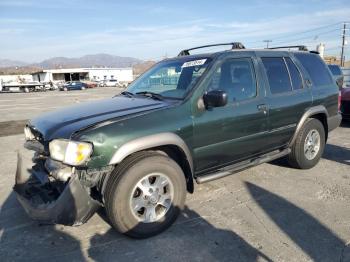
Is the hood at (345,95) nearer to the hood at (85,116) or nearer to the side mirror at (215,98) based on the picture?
the side mirror at (215,98)

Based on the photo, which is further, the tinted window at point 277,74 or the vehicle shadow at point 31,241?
the tinted window at point 277,74

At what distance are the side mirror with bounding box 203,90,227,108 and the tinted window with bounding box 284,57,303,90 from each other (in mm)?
Answer: 1836

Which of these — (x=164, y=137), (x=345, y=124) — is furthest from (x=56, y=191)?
(x=345, y=124)

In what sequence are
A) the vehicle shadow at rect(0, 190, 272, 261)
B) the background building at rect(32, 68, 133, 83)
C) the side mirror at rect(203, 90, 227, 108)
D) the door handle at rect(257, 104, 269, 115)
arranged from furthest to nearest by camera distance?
1. the background building at rect(32, 68, 133, 83)
2. the door handle at rect(257, 104, 269, 115)
3. the side mirror at rect(203, 90, 227, 108)
4. the vehicle shadow at rect(0, 190, 272, 261)

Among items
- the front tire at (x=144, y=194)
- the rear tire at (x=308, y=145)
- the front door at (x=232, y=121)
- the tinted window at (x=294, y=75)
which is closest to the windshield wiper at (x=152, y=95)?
the front door at (x=232, y=121)

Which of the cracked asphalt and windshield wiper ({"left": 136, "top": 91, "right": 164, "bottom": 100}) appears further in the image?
windshield wiper ({"left": 136, "top": 91, "right": 164, "bottom": 100})

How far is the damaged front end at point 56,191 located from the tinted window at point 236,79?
5.99ft

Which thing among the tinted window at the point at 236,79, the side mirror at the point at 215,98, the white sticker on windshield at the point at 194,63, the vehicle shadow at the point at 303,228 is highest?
the white sticker on windshield at the point at 194,63

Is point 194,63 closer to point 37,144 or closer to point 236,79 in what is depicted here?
point 236,79

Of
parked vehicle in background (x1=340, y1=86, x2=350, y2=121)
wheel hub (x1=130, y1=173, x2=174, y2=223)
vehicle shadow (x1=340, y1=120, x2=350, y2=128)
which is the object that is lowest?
vehicle shadow (x1=340, y1=120, x2=350, y2=128)

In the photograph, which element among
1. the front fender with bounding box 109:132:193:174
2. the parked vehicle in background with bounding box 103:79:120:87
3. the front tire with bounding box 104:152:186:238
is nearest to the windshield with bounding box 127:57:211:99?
the front fender with bounding box 109:132:193:174

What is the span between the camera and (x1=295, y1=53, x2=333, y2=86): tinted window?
208 inches

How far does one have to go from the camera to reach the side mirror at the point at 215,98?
141 inches

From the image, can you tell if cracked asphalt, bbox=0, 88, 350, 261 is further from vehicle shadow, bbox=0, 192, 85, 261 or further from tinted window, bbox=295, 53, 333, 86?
tinted window, bbox=295, 53, 333, 86
